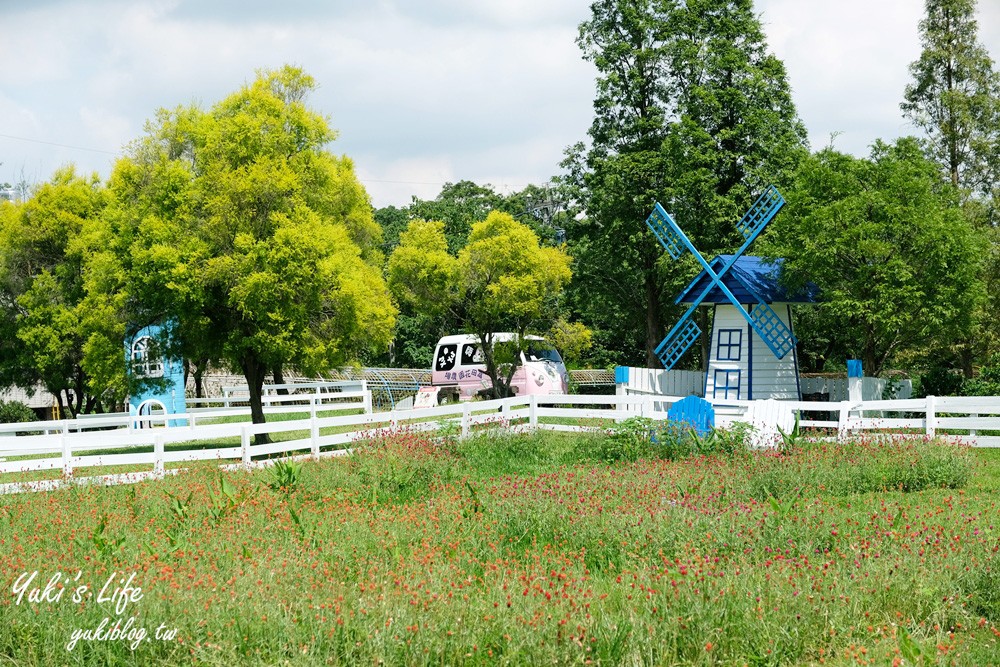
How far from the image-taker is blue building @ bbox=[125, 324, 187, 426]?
2277 centimetres

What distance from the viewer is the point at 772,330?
24.6 m

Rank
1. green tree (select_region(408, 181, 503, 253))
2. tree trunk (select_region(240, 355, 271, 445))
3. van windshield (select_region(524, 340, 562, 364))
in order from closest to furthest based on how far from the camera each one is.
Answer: tree trunk (select_region(240, 355, 271, 445)), van windshield (select_region(524, 340, 562, 364)), green tree (select_region(408, 181, 503, 253))

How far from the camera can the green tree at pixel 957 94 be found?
30.5 meters

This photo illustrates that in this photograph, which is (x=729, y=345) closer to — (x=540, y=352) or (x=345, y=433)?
(x=540, y=352)

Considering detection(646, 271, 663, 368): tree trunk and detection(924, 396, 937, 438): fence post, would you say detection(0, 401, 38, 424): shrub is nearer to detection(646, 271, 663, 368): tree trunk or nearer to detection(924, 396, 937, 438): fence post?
detection(646, 271, 663, 368): tree trunk

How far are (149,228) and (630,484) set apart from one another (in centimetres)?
1413

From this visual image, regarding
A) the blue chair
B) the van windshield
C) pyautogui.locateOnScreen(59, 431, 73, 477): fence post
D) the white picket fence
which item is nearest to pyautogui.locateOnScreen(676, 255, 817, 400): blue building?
the white picket fence

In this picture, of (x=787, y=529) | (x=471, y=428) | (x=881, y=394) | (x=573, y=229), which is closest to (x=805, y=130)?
(x=573, y=229)

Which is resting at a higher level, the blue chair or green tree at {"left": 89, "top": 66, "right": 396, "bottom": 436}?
green tree at {"left": 89, "top": 66, "right": 396, "bottom": 436}

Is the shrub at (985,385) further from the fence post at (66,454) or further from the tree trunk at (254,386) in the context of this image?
the fence post at (66,454)

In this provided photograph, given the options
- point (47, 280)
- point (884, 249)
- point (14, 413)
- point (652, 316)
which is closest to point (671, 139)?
point (652, 316)

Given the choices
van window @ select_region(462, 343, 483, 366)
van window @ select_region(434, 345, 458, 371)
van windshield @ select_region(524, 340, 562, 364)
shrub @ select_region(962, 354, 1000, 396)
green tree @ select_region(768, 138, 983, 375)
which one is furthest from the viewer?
van window @ select_region(434, 345, 458, 371)

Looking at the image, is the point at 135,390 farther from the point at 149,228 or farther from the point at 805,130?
the point at 805,130

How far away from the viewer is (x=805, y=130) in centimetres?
3148
